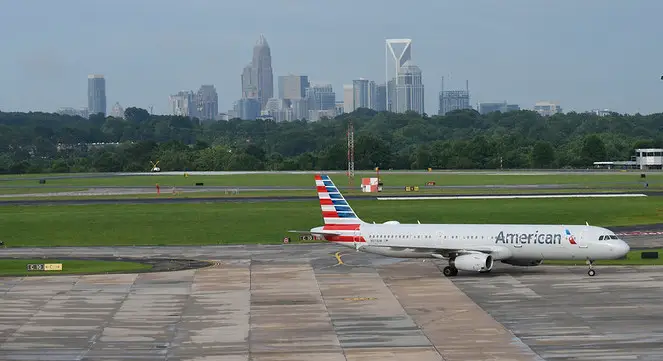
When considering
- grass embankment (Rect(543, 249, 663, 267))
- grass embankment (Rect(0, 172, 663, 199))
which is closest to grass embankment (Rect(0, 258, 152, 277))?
grass embankment (Rect(543, 249, 663, 267))

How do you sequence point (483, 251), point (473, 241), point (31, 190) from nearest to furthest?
point (483, 251) < point (473, 241) < point (31, 190)

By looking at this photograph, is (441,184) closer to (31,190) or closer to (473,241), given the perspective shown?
(31,190)

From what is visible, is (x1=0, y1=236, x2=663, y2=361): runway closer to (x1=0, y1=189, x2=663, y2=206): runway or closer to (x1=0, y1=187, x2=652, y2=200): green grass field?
(x1=0, y1=189, x2=663, y2=206): runway

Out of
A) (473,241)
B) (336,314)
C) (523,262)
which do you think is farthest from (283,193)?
(336,314)

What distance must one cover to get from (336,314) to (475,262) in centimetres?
1585

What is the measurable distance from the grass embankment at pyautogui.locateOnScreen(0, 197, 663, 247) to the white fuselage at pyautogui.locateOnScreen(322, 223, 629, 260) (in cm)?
2708

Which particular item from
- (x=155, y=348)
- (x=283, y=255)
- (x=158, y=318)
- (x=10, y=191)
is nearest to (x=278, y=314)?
(x=158, y=318)

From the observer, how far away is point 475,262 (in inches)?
2699

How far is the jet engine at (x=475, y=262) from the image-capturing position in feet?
225

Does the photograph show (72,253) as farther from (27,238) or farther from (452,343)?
(452,343)

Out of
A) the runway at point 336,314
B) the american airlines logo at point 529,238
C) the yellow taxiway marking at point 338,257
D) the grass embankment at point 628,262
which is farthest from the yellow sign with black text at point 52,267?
the grass embankment at point 628,262

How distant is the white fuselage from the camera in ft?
221

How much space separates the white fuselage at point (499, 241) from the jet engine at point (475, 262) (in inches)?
30.1

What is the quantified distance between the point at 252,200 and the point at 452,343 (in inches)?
3564
